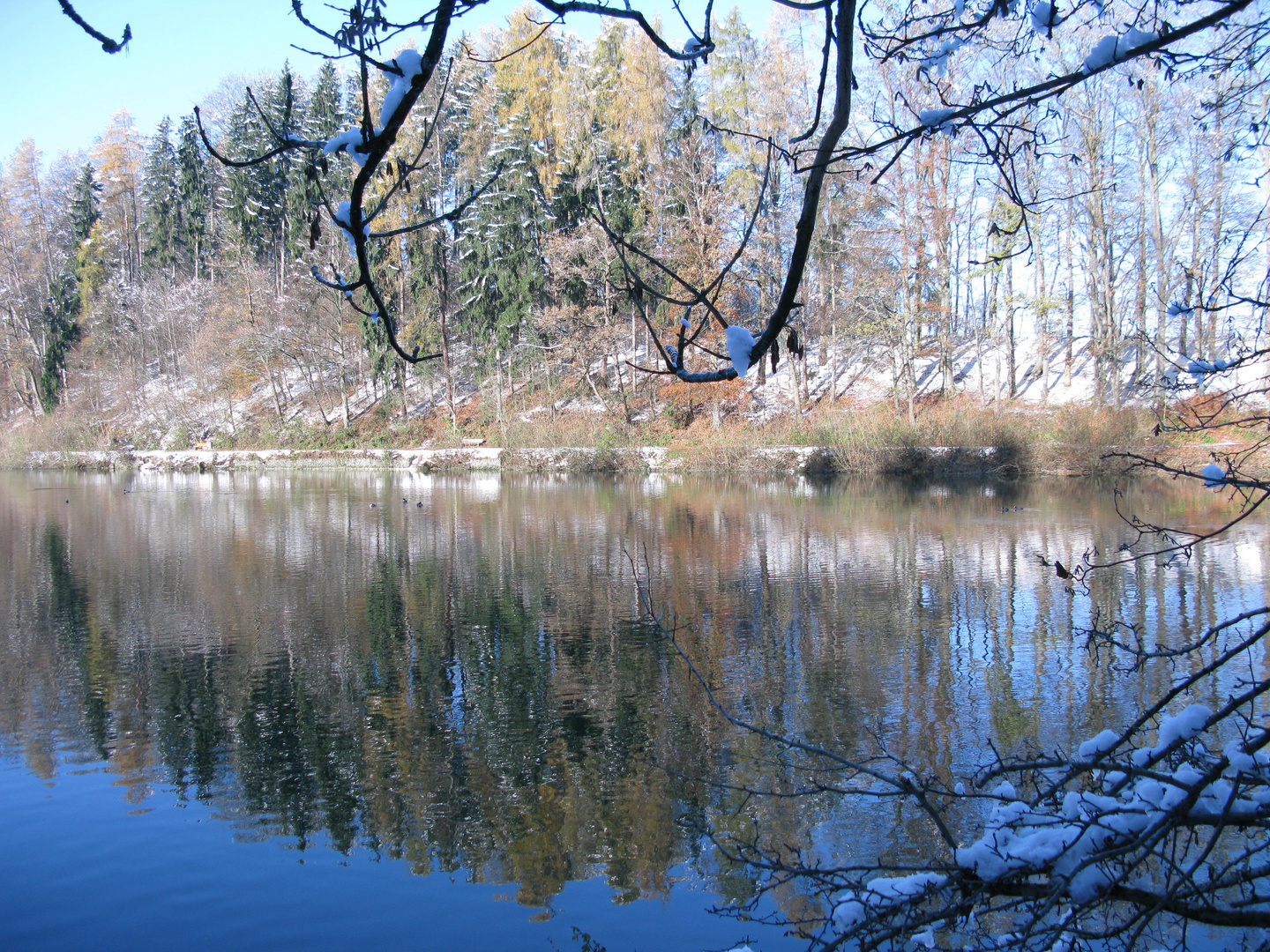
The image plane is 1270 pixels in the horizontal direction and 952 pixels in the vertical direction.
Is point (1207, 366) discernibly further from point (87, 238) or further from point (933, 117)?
point (87, 238)

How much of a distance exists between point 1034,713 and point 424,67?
22.2 feet

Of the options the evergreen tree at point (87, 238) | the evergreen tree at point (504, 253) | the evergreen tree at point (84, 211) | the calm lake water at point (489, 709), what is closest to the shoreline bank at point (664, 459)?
the evergreen tree at point (504, 253)

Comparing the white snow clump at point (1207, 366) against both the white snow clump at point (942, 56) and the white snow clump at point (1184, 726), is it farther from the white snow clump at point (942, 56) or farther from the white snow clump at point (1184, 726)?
the white snow clump at point (942, 56)

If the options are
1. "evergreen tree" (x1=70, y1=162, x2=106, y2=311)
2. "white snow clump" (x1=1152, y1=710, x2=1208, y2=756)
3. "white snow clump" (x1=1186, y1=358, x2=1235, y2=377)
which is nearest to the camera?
"white snow clump" (x1=1152, y1=710, x2=1208, y2=756)

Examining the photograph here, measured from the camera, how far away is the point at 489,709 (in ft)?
23.9

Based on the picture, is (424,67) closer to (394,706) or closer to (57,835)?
(57,835)

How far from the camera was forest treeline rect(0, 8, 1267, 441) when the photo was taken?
27578mm

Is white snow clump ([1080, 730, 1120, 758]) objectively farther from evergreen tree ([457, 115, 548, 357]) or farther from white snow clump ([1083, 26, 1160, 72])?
evergreen tree ([457, 115, 548, 357])

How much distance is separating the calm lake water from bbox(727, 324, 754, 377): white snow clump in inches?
115

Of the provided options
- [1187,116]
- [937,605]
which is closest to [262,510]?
[937,605]

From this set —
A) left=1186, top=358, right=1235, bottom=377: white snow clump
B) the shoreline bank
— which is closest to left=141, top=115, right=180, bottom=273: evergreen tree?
the shoreline bank

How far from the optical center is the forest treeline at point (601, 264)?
2758 centimetres

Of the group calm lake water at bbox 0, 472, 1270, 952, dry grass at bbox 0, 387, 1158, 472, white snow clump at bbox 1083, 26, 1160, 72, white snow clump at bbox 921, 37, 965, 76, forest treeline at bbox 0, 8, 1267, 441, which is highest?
forest treeline at bbox 0, 8, 1267, 441

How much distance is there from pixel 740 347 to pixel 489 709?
20.2ft
